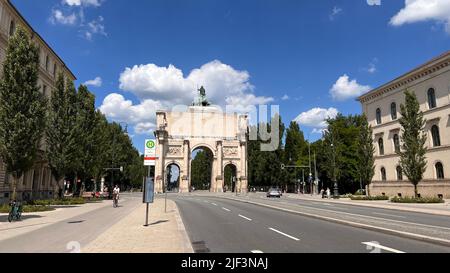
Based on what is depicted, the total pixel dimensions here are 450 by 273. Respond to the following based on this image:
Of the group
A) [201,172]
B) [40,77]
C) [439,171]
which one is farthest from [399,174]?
[201,172]

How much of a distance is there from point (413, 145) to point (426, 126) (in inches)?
417

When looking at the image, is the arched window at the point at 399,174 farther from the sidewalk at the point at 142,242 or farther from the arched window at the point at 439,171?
the sidewalk at the point at 142,242

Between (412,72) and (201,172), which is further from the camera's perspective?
(201,172)

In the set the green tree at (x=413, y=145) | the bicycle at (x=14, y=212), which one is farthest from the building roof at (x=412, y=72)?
the bicycle at (x=14, y=212)

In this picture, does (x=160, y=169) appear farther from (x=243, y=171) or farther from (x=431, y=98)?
(x=431, y=98)

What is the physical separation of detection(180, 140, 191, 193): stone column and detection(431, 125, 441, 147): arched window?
181 feet

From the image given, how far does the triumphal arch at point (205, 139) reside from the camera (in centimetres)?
8588

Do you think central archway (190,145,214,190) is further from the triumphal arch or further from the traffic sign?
the traffic sign

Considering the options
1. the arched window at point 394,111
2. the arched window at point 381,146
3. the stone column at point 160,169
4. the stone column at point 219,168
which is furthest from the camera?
the stone column at point 219,168

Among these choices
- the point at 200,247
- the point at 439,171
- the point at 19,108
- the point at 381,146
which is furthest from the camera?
the point at 381,146

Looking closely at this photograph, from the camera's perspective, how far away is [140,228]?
13.4 metres

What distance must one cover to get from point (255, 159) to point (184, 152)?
74.1ft

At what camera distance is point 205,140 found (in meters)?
88.5
